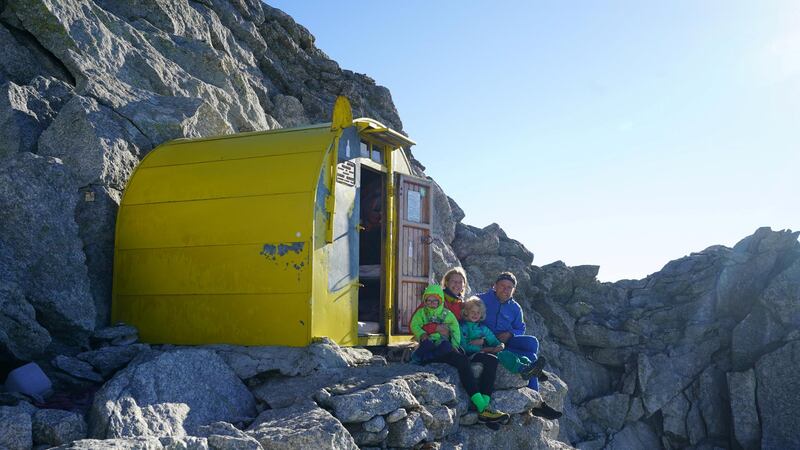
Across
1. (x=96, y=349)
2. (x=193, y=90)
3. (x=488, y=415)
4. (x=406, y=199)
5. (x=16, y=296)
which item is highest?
(x=193, y=90)

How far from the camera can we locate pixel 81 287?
32.7 ft

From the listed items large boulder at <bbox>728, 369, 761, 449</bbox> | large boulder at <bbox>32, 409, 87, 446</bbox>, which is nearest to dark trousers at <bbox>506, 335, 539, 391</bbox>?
large boulder at <bbox>32, 409, 87, 446</bbox>

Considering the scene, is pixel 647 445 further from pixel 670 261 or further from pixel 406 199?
pixel 406 199

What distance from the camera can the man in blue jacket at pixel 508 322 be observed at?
1063 cm

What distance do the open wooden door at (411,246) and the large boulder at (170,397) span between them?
4401 millimetres

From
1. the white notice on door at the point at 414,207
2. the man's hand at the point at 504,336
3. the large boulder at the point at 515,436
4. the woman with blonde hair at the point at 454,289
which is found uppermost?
the white notice on door at the point at 414,207

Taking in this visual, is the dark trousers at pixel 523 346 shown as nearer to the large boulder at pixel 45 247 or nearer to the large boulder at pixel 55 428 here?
the large boulder at pixel 45 247

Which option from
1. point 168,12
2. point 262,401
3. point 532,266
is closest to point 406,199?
point 262,401

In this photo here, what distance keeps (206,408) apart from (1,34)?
26.6 feet

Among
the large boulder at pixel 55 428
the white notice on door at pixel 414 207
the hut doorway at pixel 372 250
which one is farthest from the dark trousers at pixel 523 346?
the large boulder at pixel 55 428

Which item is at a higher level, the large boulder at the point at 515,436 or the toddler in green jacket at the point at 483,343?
the toddler in green jacket at the point at 483,343

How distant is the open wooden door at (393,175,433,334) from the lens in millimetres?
12742

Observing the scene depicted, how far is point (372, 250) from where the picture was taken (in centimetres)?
1359

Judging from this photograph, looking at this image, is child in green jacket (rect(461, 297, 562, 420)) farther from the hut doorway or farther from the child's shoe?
the hut doorway
